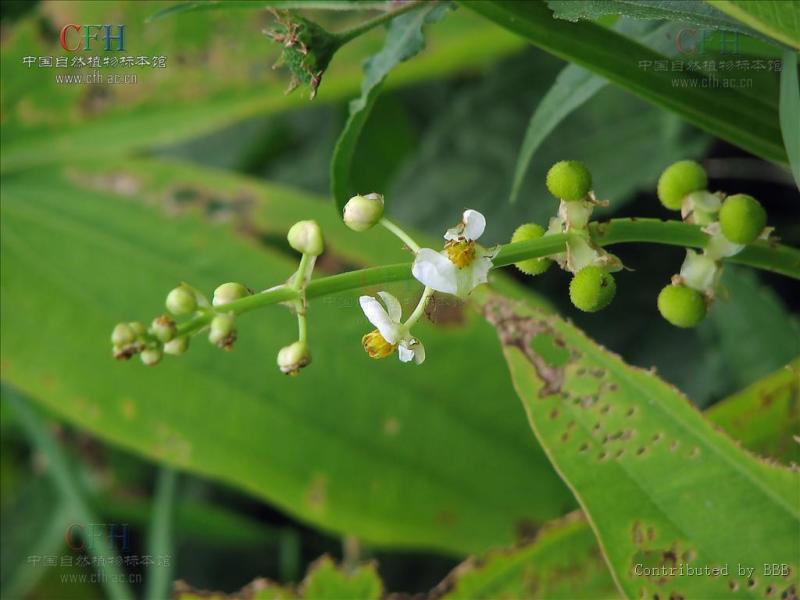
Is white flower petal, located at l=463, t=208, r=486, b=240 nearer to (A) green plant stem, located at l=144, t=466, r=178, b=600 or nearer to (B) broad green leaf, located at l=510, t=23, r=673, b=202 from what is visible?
(B) broad green leaf, located at l=510, t=23, r=673, b=202

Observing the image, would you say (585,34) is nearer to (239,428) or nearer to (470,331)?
(470,331)

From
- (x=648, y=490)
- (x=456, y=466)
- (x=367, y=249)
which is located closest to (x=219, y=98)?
(x=367, y=249)

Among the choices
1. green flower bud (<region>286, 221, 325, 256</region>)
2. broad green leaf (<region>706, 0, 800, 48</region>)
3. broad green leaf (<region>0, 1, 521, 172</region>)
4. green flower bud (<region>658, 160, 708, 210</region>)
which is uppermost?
broad green leaf (<region>0, 1, 521, 172</region>)

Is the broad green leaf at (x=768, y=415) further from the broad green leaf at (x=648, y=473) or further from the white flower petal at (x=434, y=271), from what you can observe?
the white flower petal at (x=434, y=271)

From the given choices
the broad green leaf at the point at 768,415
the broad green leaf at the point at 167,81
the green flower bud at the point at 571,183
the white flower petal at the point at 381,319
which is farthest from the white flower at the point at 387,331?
the broad green leaf at the point at 167,81

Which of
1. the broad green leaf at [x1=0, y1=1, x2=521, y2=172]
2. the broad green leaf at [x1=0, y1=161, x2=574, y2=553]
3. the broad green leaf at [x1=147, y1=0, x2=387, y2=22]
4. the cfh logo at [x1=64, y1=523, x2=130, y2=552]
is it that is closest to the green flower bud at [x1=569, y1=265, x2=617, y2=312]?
the broad green leaf at [x1=147, y1=0, x2=387, y2=22]

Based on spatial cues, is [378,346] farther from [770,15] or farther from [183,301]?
[770,15]
